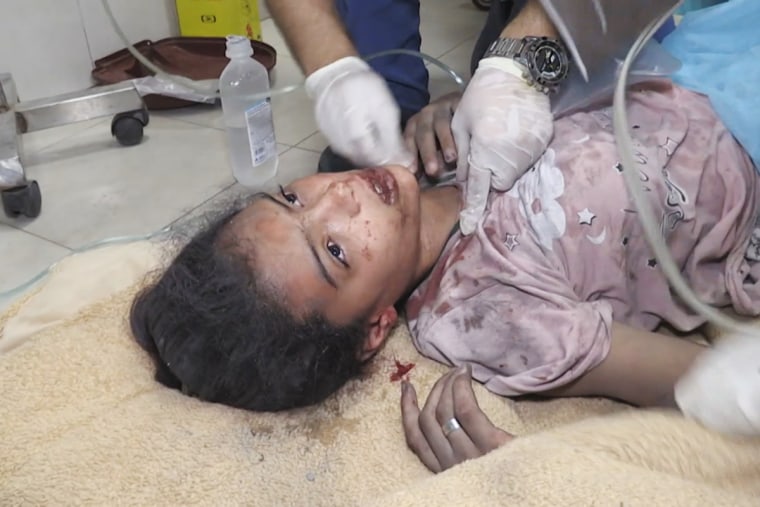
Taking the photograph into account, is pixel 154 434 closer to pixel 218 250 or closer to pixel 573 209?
pixel 218 250

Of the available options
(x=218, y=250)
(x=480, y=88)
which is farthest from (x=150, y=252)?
(x=480, y=88)

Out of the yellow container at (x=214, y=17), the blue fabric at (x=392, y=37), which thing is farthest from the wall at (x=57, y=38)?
the blue fabric at (x=392, y=37)

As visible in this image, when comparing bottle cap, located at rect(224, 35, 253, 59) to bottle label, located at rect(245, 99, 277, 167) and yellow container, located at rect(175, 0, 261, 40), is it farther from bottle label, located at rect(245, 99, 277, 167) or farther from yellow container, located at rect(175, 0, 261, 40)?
yellow container, located at rect(175, 0, 261, 40)

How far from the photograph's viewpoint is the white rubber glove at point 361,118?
44.6 inches

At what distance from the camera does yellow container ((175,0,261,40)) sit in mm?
2293

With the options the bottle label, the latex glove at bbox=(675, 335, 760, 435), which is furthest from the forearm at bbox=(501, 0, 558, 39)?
the bottle label

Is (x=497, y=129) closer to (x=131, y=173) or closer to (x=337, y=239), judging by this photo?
(x=337, y=239)

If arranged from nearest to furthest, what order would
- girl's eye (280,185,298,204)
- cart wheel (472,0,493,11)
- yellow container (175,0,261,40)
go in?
1. girl's eye (280,185,298,204)
2. yellow container (175,0,261,40)
3. cart wheel (472,0,493,11)

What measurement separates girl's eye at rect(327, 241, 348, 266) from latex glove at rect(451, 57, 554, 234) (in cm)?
21

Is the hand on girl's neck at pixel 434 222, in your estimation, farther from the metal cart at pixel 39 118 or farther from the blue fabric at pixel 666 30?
the metal cart at pixel 39 118

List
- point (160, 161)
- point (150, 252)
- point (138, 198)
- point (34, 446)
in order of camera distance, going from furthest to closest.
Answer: point (160, 161)
point (138, 198)
point (150, 252)
point (34, 446)

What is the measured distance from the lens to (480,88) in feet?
3.61

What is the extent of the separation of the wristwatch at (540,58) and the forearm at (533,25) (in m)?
0.02

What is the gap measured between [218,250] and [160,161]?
928mm
